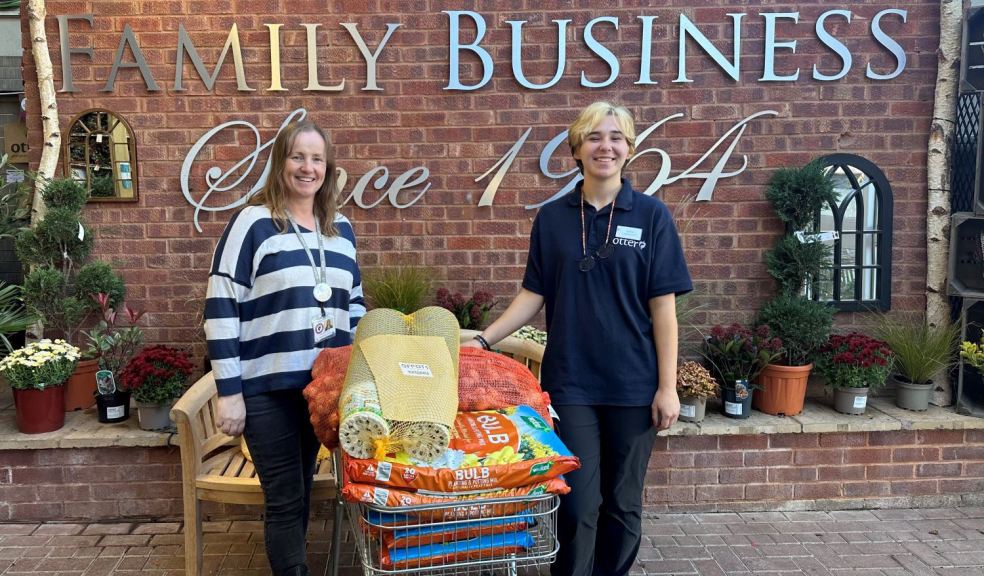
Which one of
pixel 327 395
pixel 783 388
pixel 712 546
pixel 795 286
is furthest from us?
pixel 795 286

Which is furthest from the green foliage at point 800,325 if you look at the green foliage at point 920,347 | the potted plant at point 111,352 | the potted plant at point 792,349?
the potted plant at point 111,352

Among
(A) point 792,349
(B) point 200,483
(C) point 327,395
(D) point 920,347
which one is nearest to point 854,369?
(A) point 792,349

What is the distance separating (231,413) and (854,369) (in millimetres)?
3183

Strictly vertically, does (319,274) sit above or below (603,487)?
above

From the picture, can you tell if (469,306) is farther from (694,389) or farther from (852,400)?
(852,400)

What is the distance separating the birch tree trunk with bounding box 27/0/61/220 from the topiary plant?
0.15 metres

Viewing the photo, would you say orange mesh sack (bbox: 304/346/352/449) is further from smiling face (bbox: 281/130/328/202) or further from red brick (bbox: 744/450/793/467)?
red brick (bbox: 744/450/793/467)

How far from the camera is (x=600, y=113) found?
2299 millimetres

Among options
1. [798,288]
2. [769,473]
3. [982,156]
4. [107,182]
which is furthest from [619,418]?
[107,182]

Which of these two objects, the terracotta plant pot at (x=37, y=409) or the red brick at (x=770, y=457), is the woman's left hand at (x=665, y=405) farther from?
the terracotta plant pot at (x=37, y=409)

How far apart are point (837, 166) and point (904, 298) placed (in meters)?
0.91

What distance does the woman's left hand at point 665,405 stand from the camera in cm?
233

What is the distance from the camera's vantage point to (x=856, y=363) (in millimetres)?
3795

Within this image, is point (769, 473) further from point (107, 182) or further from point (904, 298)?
point (107, 182)
